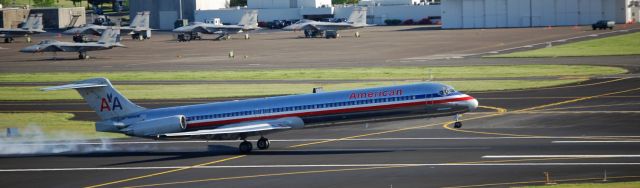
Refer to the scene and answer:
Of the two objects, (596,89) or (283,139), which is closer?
(283,139)

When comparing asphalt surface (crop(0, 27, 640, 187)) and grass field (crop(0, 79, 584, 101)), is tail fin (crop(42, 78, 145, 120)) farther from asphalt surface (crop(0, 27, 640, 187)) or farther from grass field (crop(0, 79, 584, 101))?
grass field (crop(0, 79, 584, 101))

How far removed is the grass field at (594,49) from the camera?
120 meters

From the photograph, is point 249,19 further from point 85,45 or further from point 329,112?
point 329,112

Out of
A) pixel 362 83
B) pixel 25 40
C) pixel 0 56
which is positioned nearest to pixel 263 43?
pixel 0 56

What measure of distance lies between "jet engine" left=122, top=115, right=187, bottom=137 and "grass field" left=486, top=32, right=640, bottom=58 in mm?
74595

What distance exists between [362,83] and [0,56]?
7921 centimetres

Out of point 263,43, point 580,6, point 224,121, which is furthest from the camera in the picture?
point 580,6

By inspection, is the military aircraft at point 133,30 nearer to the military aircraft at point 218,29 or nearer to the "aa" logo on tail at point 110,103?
the military aircraft at point 218,29

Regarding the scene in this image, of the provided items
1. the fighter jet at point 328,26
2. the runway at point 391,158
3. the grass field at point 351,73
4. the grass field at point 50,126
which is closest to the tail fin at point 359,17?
the fighter jet at point 328,26

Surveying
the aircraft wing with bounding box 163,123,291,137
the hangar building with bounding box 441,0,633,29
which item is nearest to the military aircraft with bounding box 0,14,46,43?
the hangar building with bounding box 441,0,633,29

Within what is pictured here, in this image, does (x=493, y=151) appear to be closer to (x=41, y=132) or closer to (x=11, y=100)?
(x=41, y=132)

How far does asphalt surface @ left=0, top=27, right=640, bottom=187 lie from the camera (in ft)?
142

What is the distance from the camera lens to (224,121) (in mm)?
53438

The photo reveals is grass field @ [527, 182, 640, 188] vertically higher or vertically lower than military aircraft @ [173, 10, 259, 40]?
lower
